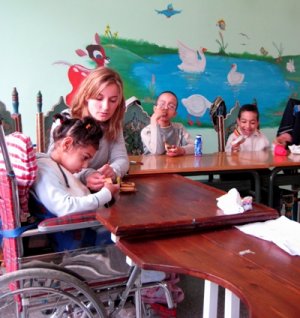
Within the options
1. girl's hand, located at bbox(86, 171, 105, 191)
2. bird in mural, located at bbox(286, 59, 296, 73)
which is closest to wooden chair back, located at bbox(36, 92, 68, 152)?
girl's hand, located at bbox(86, 171, 105, 191)

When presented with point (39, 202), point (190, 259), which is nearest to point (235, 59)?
point (39, 202)

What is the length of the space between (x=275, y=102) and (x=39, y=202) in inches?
142

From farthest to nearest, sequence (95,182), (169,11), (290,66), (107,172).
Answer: (290,66) < (169,11) < (107,172) < (95,182)

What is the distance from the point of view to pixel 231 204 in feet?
4.32

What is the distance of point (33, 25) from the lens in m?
3.43

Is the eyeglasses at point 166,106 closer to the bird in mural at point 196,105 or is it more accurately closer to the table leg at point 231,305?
the bird in mural at point 196,105

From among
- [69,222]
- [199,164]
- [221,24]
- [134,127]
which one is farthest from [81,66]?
[69,222]

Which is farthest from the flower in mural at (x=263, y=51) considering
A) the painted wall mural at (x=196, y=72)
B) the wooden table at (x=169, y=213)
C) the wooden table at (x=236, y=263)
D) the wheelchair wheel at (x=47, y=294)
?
the wheelchair wheel at (x=47, y=294)

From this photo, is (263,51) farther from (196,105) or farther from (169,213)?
(169,213)

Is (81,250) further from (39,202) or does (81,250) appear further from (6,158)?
(6,158)

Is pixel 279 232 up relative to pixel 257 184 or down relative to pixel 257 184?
up

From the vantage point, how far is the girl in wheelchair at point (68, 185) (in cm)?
134

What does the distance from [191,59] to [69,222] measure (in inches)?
123

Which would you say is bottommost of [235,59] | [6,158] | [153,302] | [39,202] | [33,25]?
[153,302]
